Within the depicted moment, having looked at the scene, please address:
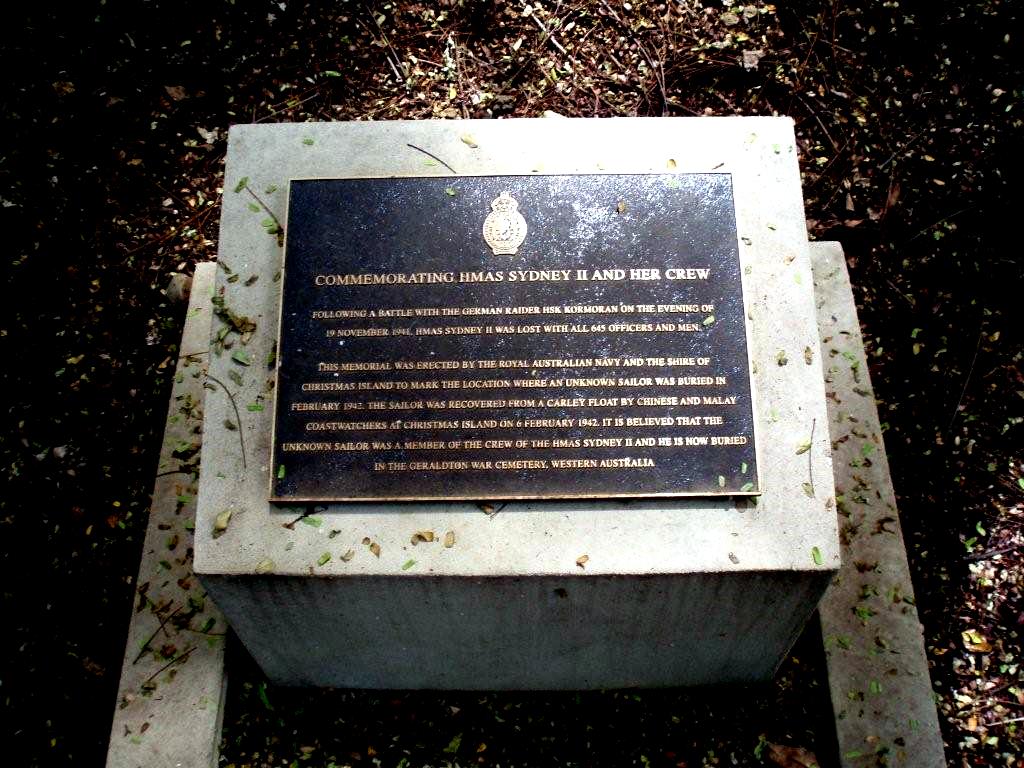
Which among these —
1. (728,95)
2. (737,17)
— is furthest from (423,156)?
(737,17)

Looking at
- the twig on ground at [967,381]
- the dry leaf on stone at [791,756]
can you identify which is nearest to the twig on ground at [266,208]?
the dry leaf on stone at [791,756]

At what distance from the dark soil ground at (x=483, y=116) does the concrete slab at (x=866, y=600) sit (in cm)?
11

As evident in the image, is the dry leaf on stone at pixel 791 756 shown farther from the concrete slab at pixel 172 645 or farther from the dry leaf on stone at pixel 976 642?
the concrete slab at pixel 172 645

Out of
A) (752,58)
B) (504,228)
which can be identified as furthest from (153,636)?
(752,58)

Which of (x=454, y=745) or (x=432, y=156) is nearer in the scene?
(x=432, y=156)

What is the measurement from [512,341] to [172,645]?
1.82 metres

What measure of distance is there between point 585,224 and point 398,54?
239cm

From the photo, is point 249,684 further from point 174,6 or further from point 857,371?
point 174,6

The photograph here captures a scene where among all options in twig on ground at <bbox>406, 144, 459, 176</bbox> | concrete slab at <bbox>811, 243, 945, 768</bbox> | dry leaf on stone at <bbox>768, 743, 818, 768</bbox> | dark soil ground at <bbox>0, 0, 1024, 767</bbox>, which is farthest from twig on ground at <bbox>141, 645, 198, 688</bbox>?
concrete slab at <bbox>811, 243, 945, 768</bbox>

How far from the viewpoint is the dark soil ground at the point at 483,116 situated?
291 centimetres

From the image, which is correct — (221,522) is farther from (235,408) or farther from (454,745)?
(454,745)

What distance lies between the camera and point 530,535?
7.48 feet

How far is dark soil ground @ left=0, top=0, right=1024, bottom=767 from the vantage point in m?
2.91

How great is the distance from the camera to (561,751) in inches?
113
